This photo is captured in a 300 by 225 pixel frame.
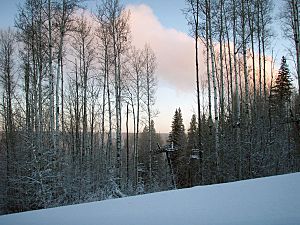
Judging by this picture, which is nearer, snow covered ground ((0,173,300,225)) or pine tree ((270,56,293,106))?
snow covered ground ((0,173,300,225))

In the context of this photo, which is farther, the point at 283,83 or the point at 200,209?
the point at 283,83

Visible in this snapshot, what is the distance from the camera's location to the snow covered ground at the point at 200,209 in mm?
1902

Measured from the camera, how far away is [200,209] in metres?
2.22

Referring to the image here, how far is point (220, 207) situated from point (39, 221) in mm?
1878

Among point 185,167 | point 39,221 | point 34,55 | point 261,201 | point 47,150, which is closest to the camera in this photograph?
point 261,201

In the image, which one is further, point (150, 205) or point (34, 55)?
point (34, 55)

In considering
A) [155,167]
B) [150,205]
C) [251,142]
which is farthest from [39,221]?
[155,167]

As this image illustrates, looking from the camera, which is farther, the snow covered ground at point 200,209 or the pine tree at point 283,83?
the pine tree at point 283,83

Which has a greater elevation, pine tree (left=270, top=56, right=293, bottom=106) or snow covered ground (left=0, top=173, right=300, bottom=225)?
pine tree (left=270, top=56, right=293, bottom=106)

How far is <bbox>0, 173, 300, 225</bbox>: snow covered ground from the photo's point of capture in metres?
1.90

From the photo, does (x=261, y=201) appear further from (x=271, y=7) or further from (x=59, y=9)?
(x=271, y=7)

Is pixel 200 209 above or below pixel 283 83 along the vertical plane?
below

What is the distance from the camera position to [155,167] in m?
30.2

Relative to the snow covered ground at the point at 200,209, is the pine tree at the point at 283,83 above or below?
above
